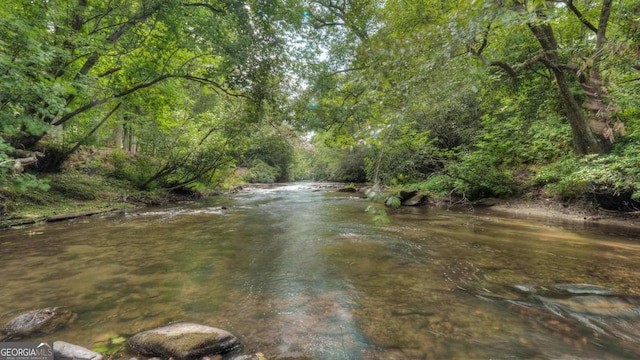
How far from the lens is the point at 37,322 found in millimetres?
2740

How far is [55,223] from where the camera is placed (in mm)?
7961

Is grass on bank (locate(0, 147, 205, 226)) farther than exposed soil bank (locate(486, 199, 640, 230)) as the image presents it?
Yes

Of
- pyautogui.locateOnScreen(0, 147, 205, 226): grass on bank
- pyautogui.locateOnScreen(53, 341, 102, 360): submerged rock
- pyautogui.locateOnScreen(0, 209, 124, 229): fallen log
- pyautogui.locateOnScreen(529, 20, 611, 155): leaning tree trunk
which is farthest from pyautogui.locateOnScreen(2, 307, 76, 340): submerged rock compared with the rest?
pyautogui.locateOnScreen(529, 20, 611, 155): leaning tree trunk

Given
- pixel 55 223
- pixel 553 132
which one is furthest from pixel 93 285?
pixel 553 132

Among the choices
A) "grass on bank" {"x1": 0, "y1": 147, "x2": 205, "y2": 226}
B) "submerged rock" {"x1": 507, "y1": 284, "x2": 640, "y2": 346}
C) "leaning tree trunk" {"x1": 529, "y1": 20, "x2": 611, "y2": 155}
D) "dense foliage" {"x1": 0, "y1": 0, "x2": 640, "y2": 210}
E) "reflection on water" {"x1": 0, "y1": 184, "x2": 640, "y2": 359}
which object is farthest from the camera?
"grass on bank" {"x1": 0, "y1": 147, "x2": 205, "y2": 226}

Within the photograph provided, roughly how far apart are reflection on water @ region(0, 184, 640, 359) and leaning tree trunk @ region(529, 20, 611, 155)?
10.9 feet

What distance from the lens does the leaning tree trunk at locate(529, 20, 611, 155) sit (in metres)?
8.00

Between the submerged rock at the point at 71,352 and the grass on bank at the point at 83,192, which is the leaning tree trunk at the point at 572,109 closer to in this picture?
the submerged rock at the point at 71,352

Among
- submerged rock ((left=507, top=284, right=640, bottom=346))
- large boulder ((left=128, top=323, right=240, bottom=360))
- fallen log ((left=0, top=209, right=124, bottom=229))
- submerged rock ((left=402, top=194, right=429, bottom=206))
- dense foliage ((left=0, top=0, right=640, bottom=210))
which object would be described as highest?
dense foliage ((left=0, top=0, right=640, bottom=210))

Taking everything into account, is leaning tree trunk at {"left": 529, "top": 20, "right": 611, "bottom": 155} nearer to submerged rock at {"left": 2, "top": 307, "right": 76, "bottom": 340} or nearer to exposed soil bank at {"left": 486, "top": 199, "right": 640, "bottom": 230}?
exposed soil bank at {"left": 486, "top": 199, "right": 640, "bottom": 230}

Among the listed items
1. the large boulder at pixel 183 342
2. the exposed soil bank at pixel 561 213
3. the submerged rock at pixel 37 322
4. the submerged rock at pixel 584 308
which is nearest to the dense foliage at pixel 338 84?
the exposed soil bank at pixel 561 213

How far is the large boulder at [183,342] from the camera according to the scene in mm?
2322

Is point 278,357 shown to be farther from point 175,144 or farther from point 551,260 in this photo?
point 175,144

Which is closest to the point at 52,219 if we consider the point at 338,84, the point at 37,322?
the point at 37,322
